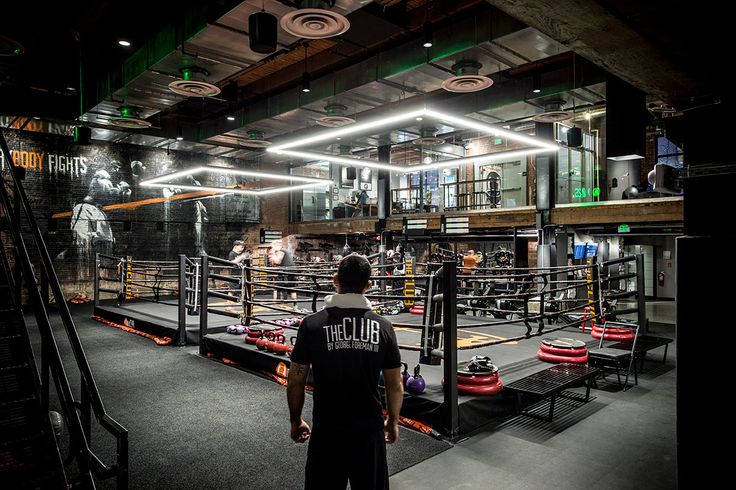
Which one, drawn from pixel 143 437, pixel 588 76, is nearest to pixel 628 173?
pixel 588 76

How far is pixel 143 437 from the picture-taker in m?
3.81

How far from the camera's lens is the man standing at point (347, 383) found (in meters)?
2.06

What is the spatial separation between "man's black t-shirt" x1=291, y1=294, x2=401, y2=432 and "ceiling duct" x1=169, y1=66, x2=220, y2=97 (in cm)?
613

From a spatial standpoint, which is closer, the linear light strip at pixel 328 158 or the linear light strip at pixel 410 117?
the linear light strip at pixel 410 117

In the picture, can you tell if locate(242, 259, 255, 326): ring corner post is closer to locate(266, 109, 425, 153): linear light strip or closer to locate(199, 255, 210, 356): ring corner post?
locate(199, 255, 210, 356): ring corner post

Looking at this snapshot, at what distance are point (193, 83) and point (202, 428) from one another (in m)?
5.30

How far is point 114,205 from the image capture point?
14180mm

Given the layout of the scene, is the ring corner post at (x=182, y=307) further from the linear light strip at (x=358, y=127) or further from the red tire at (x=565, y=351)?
the red tire at (x=565, y=351)

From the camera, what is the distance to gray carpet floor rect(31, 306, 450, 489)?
3.17 metres

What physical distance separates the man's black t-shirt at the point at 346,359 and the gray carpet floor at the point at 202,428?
1.24 meters

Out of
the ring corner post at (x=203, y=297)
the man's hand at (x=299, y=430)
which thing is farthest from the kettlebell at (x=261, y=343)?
the man's hand at (x=299, y=430)

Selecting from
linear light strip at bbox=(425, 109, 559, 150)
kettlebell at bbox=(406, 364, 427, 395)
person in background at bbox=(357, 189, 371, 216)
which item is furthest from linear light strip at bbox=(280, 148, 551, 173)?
person in background at bbox=(357, 189, 371, 216)

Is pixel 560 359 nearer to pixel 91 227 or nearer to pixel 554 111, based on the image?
pixel 554 111

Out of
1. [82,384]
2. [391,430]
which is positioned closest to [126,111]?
[82,384]
